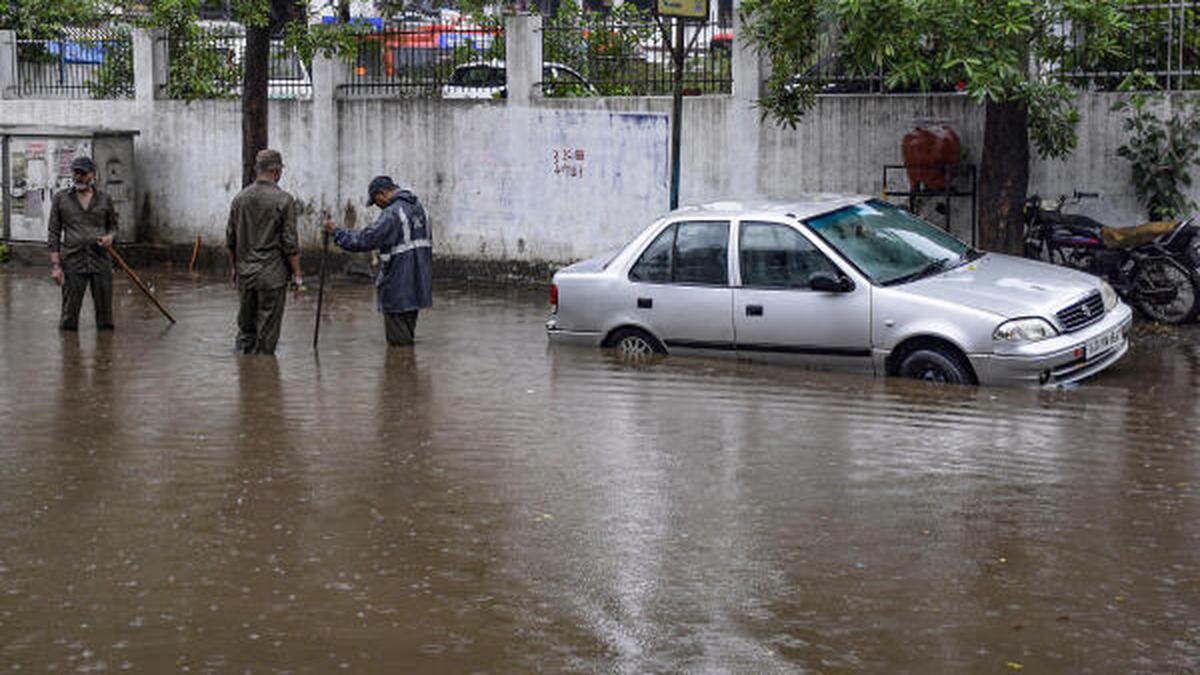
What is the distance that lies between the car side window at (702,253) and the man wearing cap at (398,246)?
2224 mm

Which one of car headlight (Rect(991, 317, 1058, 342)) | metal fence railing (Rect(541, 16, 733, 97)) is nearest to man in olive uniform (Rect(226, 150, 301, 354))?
car headlight (Rect(991, 317, 1058, 342))

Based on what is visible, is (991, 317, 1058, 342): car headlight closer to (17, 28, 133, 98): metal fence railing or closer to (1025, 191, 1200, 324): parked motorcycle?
(1025, 191, 1200, 324): parked motorcycle

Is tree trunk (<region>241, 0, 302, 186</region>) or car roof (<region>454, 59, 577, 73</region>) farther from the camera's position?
tree trunk (<region>241, 0, 302, 186</region>)

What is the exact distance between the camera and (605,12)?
60.2 feet

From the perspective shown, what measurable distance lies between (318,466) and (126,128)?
14678 mm

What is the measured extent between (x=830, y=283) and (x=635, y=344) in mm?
1731

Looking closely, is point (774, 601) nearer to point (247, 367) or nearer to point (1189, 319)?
point (247, 367)

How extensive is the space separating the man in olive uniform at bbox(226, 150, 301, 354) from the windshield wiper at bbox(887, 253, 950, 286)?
452 cm

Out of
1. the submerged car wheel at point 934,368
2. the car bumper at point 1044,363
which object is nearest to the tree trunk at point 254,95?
the submerged car wheel at point 934,368

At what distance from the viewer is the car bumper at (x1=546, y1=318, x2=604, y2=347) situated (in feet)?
41.5

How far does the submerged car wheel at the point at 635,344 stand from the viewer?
12.4 m

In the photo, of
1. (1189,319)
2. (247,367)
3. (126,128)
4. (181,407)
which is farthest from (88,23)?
(1189,319)

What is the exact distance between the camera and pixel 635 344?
12492mm

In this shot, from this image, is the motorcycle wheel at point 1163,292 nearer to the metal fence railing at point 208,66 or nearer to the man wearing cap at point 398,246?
the man wearing cap at point 398,246
